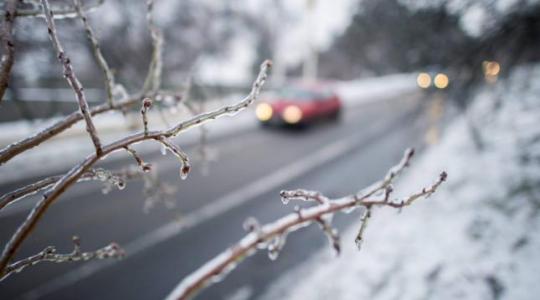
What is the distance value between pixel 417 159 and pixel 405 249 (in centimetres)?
562

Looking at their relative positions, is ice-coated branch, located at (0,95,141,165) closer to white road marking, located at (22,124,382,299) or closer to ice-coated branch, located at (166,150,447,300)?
ice-coated branch, located at (166,150,447,300)

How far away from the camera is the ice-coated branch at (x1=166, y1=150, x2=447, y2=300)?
93 cm

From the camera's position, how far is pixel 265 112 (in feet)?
45.3

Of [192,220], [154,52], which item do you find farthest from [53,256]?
[192,220]

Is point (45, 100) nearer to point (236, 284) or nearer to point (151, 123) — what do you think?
point (151, 123)

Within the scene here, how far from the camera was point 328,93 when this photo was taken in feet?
48.8

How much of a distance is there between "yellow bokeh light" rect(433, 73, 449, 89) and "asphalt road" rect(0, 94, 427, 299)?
1.60 ft

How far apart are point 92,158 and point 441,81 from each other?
5971 millimetres

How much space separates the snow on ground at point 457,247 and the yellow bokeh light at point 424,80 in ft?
3.97

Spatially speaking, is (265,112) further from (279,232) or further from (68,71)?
(279,232)

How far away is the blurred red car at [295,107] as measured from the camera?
13094mm

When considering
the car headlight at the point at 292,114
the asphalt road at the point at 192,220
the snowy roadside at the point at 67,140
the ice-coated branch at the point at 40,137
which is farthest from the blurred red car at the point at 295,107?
the ice-coated branch at the point at 40,137

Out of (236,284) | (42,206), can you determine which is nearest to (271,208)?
(236,284)

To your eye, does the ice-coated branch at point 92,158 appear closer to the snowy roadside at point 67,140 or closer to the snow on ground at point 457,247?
the snow on ground at point 457,247
